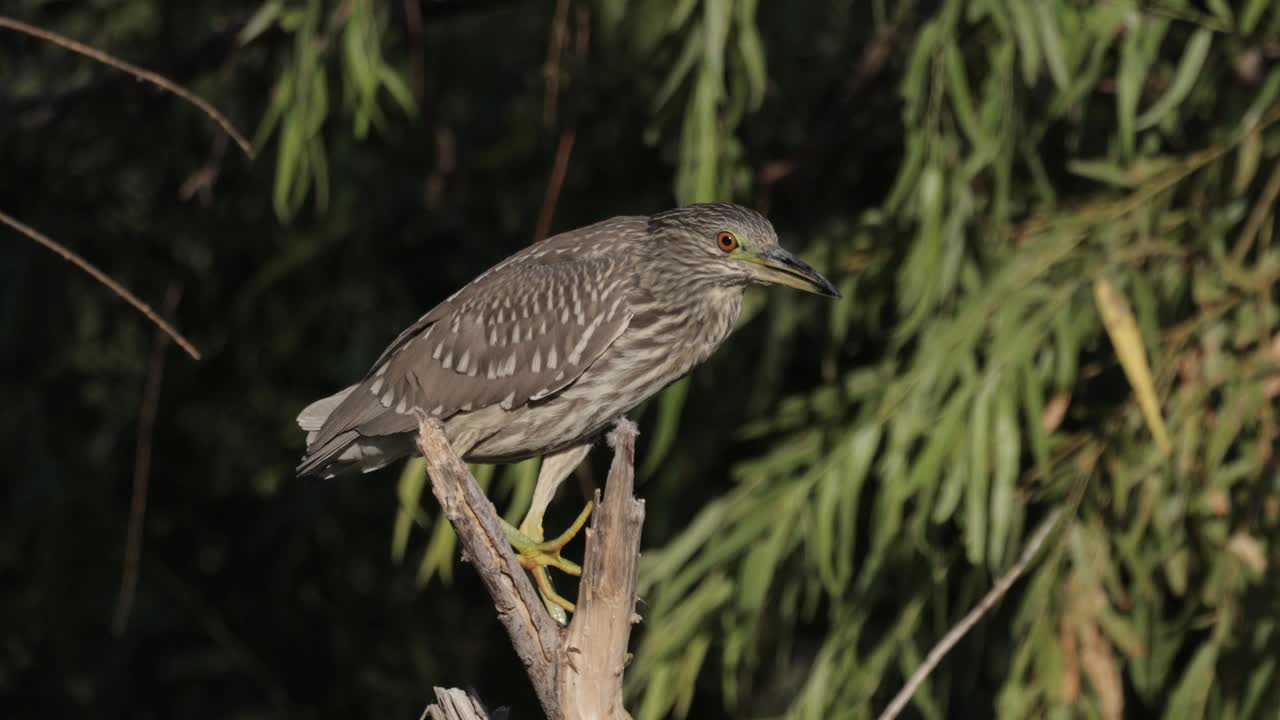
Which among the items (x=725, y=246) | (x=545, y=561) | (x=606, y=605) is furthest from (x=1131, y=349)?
(x=606, y=605)

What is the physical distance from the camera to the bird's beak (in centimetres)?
338

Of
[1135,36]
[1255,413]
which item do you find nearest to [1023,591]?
[1255,413]

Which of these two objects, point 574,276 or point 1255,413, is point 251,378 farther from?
point 1255,413

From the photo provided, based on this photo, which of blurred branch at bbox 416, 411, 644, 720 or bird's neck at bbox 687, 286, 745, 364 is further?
bird's neck at bbox 687, 286, 745, 364

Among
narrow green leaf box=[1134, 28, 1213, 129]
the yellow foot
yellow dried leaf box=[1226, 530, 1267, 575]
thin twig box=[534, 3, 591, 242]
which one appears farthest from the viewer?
thin twig box=[534, 3, 591, 242]

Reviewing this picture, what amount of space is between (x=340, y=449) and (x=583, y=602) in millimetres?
1149

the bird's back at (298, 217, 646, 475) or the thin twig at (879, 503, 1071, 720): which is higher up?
the bird's back at (298, 217, 646, 475)

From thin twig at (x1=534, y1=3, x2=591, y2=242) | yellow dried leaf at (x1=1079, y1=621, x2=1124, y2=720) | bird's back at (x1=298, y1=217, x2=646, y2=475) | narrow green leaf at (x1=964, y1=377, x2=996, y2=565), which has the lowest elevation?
yellow dried leaf at (x1=1079, y1=621, x2=1124, y2=720)

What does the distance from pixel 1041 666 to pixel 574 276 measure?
4.55ft

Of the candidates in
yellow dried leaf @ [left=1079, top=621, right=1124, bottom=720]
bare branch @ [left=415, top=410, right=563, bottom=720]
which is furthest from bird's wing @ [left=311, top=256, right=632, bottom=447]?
yellow dried leaf @ [left=1079, top=621, right=1124, bottom=720]

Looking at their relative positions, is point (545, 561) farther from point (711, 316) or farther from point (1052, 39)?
point (1052, 39)

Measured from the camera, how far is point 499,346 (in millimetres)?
3637

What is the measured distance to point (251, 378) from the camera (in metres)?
6.08

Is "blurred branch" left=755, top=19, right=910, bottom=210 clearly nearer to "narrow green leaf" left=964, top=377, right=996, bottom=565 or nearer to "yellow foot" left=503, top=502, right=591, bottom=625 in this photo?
"narrow green leaf" left=964, top=377, right=996, bottom=565
